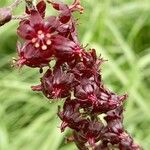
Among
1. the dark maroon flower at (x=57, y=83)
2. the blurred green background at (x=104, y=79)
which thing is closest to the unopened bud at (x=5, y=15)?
the dark maroon flower at (x=57, y=83)

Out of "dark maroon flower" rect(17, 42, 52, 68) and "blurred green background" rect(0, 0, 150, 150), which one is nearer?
"dark maroon flower" rect(17, 42, 52, 68)

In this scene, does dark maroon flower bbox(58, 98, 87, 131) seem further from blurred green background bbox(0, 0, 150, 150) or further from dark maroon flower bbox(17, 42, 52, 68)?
blurred green background bbox(0, 0, 150, 150)

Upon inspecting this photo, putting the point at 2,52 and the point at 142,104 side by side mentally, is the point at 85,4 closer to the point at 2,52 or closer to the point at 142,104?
the point at 2,52

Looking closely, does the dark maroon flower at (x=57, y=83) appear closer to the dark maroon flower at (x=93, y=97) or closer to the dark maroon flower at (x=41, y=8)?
the dark maroon flower at (x=93, y=97)

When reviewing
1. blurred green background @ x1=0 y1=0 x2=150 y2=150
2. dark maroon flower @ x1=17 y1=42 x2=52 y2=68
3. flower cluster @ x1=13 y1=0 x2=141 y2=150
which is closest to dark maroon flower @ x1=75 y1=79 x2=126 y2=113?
flower cluster @ x1=13 y1=0 x2=141 y2=150

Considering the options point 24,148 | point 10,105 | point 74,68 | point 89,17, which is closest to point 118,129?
point 74,68

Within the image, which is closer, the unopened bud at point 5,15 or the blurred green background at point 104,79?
the unopened bud at point 5,15

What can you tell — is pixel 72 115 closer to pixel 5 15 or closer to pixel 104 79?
pixel 5 15
